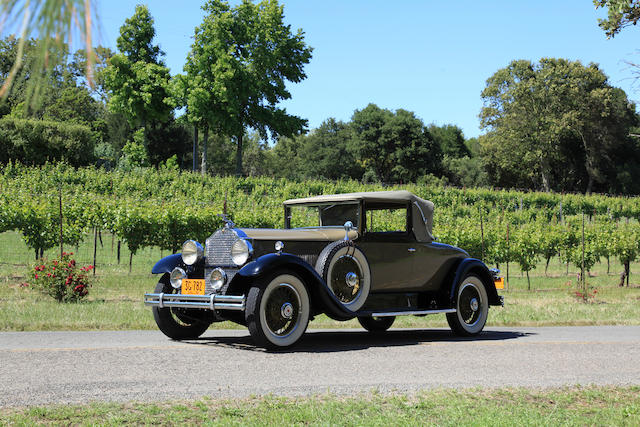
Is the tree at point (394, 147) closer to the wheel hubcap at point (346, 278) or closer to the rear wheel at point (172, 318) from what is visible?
the wheel hubcap at point (346, 278)

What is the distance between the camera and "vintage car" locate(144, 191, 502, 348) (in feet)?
26.0

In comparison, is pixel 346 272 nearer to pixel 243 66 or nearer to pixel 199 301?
pixel 199 301

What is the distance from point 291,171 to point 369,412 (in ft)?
289

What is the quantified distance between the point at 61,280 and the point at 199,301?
692cm

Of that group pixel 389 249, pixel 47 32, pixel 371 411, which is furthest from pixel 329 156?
pixel 47 32

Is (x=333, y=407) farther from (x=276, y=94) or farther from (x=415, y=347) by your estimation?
(x=276, y=94)

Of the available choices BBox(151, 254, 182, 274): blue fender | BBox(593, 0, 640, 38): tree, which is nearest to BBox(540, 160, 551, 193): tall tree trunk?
BBox(593, 0, 640, 38): tree

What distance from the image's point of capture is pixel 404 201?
10078 mm

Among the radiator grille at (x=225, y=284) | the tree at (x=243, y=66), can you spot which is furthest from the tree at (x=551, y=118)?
the radiator grille at (x=225, y=284)

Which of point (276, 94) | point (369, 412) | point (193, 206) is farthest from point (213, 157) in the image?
point (369, 412)

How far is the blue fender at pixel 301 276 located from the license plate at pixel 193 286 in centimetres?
46

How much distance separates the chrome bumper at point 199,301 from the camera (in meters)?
7.73

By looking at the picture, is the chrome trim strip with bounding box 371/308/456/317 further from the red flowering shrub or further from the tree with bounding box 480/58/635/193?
the tree with bounding box 480/58/635/193

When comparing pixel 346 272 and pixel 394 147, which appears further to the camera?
pixel 394 147
